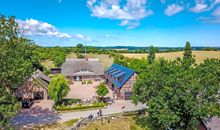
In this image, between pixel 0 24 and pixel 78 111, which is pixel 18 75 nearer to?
pixel 0 24

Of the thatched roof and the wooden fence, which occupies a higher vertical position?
Answer: the thatched roof

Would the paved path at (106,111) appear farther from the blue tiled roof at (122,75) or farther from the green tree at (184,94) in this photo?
the green tree at (184,94)

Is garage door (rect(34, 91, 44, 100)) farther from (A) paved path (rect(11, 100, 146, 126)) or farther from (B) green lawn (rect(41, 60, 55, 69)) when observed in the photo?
(B) green lawn (rect(41, 60, 55, 69))

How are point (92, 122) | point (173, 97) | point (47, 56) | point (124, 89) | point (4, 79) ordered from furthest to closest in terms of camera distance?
1. point (47, 56)
2. point (124, 89)
3. point (92, 122)
4. point (4, 79)
5. point (173, 97)

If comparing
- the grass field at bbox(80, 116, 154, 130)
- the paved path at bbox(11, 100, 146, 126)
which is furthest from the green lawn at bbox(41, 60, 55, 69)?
the grass field at bbox(80, 116, 154, 130)

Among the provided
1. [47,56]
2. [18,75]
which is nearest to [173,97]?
[18,75]

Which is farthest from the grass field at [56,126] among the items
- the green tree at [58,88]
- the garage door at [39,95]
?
the garage door at [39,95]
